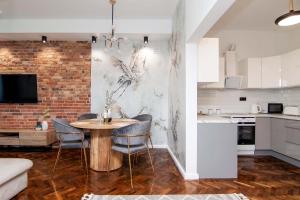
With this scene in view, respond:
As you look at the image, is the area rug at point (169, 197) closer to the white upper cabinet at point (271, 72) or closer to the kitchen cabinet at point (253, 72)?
the kitchen cabinet at point (253, 72)

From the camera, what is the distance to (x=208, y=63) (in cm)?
363

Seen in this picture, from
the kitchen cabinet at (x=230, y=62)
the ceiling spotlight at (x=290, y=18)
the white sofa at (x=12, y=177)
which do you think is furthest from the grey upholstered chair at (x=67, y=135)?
the kitchen cabinet at (x=230, y=62)

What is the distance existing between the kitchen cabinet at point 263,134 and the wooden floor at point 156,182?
0.61 metres

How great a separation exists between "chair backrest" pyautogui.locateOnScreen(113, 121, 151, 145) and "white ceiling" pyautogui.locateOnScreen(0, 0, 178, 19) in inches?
87.2

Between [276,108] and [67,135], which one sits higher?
[276,108]

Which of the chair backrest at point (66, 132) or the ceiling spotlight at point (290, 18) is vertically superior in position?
the ceiling spotlight at point (290, 18)

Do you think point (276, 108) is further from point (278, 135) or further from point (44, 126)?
point (44, 126)

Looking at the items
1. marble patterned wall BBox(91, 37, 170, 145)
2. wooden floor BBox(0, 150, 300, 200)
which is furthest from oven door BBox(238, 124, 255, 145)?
marble patterned wall BBox(91, 37, 170, 145)

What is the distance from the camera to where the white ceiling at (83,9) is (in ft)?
13.6

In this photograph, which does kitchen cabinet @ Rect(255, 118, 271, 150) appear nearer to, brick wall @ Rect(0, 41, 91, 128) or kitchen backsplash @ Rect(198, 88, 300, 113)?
kitchen backsplash @ Rect(198, 88, 300, 113)

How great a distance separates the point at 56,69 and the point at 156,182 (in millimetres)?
3764

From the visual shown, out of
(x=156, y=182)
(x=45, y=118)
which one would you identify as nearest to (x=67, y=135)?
(x=156, y=182)

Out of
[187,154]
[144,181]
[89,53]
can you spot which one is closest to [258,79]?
[187,154]

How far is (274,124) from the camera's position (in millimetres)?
4758
